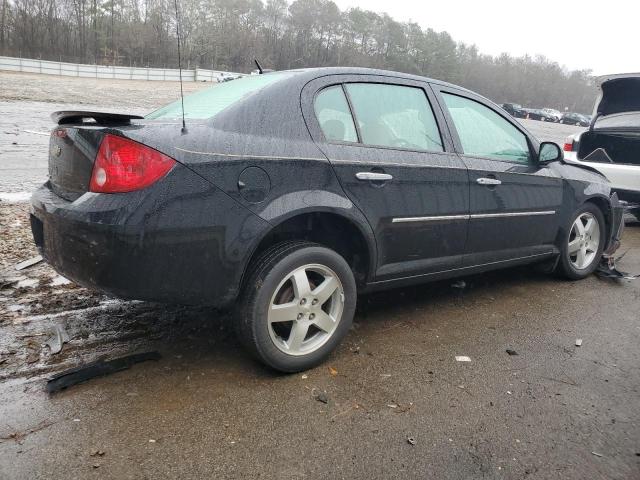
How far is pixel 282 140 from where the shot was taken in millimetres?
2641

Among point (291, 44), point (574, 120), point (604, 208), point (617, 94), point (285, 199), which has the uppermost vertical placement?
point (291, 44)

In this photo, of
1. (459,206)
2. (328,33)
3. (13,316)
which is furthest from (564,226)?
(328,33)

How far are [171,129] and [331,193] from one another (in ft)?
2.92

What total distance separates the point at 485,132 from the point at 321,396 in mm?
2414

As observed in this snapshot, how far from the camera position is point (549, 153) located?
4094 millimetres

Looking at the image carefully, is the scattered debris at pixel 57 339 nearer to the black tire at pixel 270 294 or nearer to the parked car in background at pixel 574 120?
the black tire at pixel 270 294

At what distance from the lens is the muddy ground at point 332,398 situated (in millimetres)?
2090

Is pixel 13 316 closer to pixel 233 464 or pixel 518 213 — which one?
pixel 233 464

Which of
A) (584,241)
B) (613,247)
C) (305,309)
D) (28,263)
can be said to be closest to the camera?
(305,309)

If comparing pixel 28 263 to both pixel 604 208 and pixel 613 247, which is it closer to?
pixel 604 208

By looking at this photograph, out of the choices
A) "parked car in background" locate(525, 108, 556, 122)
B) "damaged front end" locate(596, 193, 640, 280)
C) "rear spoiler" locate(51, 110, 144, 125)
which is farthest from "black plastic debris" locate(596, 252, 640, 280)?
"parked car in background" locate(525, 108, 556, 122)

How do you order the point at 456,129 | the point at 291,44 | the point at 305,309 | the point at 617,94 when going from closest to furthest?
the point at 305,309
the point at 456,129
the point at 617,94
the point at 291,44

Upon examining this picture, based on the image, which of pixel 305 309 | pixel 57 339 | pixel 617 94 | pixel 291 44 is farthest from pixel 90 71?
pixel 305 309

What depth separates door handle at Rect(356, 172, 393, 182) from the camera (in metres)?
2.88
